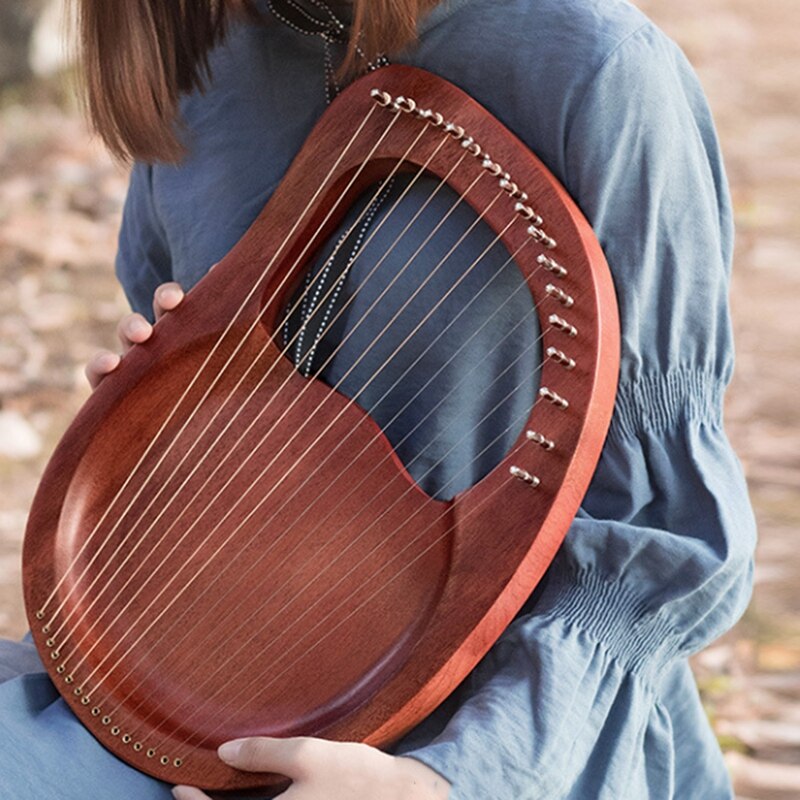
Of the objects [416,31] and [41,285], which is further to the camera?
[41,285]

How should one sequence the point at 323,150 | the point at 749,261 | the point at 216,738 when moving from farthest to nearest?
1. the point at 749,261
2. the point at 323,150
3. the point at 216,738

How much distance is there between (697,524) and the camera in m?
1.03

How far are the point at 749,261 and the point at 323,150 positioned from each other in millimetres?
2320

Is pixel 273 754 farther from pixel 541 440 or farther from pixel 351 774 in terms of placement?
pixel 541 440

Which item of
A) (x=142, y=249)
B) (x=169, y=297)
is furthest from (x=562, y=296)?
(x=142, y=249)

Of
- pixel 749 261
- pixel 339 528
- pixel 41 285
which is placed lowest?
pixel 41 285

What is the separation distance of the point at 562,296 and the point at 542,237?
A: 47mm

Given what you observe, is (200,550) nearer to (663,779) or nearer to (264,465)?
(264,465)

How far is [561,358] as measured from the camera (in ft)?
3.18

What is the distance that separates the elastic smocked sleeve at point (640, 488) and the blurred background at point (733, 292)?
2.86ft

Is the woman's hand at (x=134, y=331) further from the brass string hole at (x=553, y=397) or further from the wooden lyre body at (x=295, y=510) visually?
the brass string hole at (x=553, y=397)

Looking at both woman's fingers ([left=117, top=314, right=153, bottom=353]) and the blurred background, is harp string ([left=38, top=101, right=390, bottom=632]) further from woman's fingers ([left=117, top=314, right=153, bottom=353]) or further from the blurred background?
the blurred background

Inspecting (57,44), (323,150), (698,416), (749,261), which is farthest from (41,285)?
(698,416)

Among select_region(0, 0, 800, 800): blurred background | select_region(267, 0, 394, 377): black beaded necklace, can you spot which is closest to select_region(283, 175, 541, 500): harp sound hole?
select_region(267, 0, 394, 377): black beaded necklace
